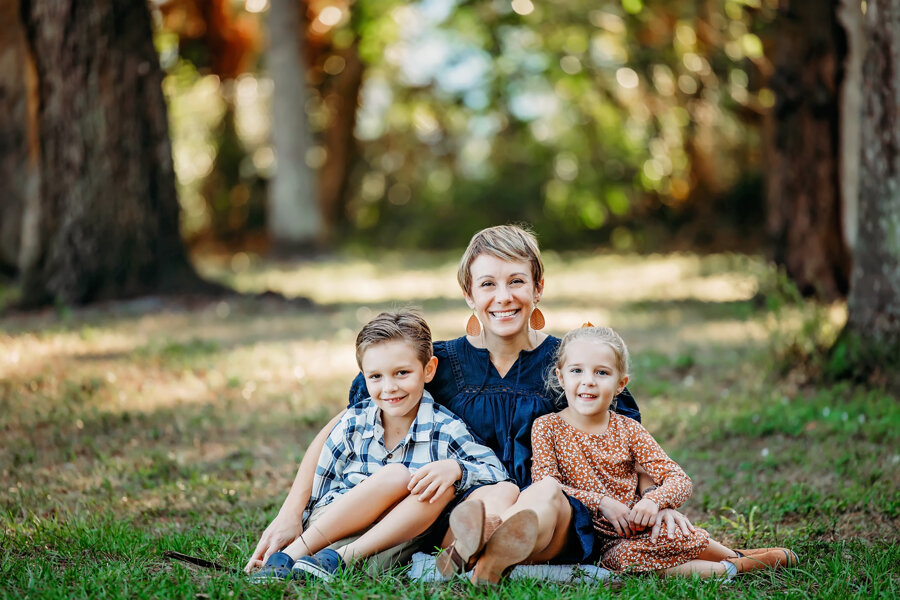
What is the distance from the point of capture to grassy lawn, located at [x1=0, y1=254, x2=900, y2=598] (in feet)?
10.9

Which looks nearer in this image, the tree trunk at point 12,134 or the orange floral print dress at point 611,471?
the orange floral print dress at point 611,471

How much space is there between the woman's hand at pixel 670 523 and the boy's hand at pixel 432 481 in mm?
683

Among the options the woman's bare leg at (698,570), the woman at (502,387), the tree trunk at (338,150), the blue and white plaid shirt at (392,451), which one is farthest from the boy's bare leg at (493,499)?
the tree trunk at (338,150)

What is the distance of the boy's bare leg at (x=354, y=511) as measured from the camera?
332 centimetres

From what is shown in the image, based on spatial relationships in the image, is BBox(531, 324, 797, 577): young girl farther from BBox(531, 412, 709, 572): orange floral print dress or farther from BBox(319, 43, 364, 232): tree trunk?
BBox(319, 43, 364, 232): tree trunk

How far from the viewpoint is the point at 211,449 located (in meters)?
5.09

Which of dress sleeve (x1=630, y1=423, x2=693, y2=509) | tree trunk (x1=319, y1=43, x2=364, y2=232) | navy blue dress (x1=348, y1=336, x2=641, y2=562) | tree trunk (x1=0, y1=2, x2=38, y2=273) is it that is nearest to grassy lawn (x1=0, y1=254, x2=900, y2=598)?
dress sleeve (x1=630, y1=423, x2=693, y2=509)

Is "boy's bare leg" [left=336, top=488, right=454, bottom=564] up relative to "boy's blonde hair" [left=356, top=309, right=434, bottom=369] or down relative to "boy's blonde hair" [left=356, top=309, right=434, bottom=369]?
down

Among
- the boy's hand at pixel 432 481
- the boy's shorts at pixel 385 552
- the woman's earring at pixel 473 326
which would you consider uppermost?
the woman's earring at pixel 473 326

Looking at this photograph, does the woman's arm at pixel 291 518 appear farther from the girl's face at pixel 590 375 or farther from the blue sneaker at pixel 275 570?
the girl's face at pixel 590 375

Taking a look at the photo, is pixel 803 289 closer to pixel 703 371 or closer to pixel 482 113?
pixel 703 371

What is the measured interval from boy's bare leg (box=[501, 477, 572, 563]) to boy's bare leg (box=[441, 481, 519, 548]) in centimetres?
5

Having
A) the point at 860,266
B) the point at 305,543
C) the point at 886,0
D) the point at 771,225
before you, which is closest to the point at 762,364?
the point at 860,266

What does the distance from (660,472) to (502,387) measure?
652mm
